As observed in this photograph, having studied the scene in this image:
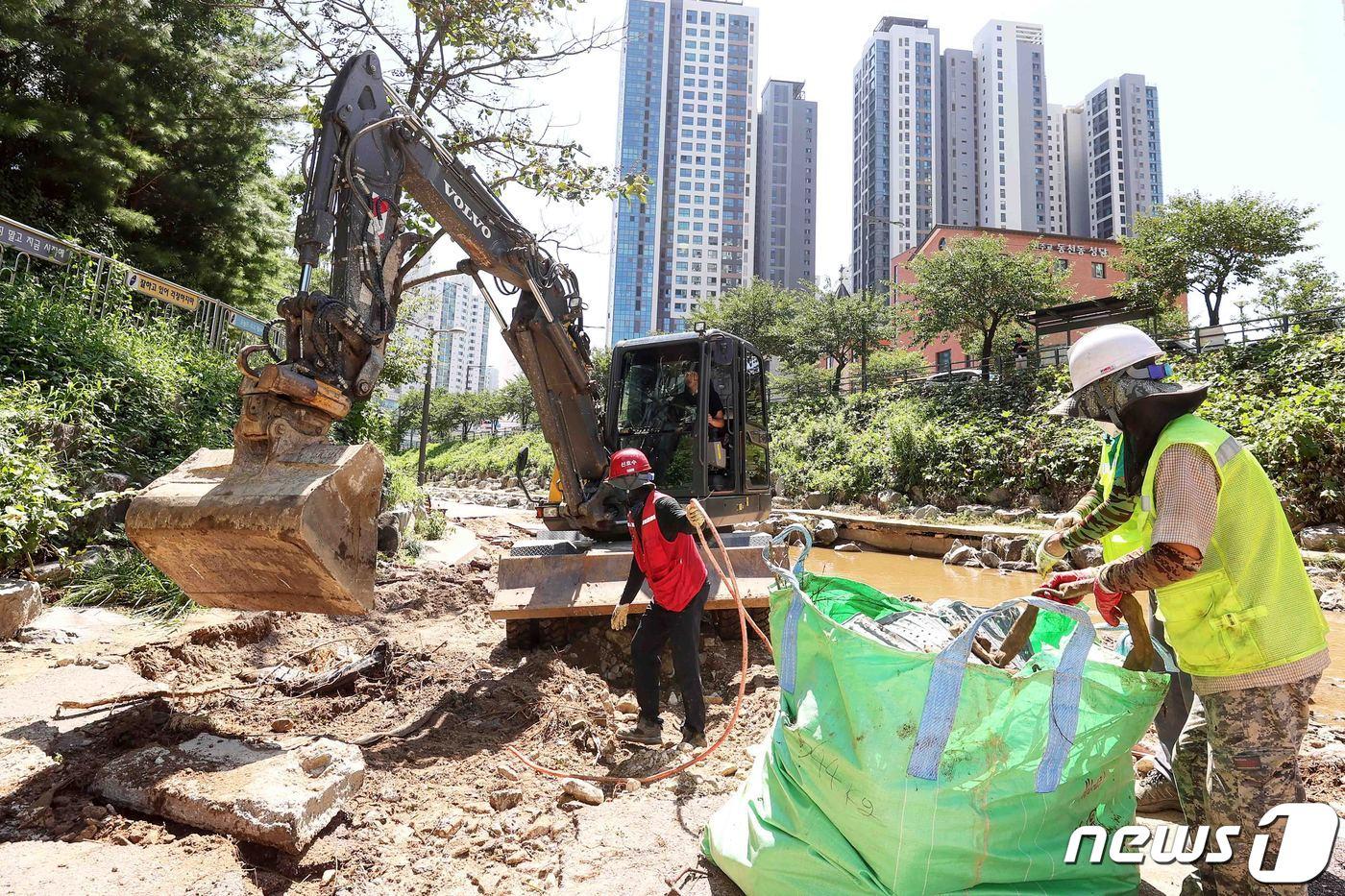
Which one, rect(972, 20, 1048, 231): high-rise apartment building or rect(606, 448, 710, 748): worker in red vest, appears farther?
rect(972, 20, 1048, 231): high-rise apartment building

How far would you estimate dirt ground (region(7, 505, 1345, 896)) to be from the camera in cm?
255

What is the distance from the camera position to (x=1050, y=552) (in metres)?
2.97

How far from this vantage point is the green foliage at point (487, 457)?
30656 millimetres

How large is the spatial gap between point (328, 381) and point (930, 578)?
10931 millimetres

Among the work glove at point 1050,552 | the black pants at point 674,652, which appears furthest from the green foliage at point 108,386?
the work glove at point 1050,552

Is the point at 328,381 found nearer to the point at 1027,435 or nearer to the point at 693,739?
the point at 693,739

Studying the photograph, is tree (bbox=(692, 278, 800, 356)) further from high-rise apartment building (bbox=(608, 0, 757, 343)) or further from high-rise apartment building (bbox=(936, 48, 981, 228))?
high-rise apartment building (bbox=(936, 48, 981, 228))

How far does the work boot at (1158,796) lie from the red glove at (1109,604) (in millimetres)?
789

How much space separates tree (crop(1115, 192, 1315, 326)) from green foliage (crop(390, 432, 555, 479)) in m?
22.8

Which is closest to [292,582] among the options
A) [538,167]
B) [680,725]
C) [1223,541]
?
[680,725]

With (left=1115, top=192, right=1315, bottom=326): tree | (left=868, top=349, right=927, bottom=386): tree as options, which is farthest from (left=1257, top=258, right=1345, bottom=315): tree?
(left=868, top=349, right=927, bottom=386): tree

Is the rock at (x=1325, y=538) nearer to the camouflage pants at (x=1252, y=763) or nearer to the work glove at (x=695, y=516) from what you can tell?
the camouflage pants at (x=1252, y=763)

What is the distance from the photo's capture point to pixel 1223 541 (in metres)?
2.02

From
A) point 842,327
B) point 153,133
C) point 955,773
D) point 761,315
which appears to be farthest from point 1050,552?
point 761,315
